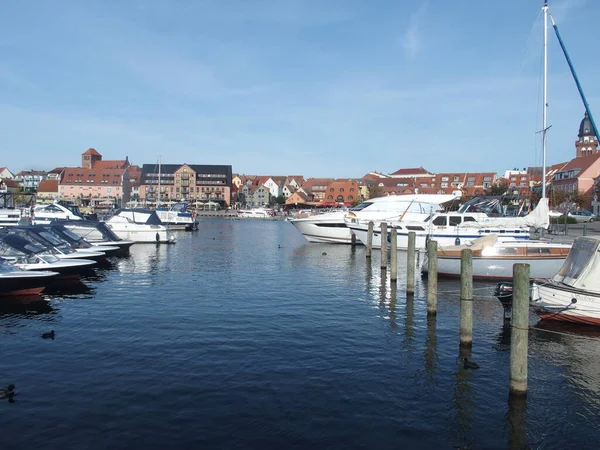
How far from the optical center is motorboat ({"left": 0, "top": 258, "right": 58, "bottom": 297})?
22.4 m

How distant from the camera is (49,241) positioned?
99.8ft

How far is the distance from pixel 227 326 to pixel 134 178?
7057 inches

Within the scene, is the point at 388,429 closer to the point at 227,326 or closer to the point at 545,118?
the point at 227,326

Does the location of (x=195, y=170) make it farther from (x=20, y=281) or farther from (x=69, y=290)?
(x=20, y=281)

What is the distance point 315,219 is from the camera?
55.3 metres

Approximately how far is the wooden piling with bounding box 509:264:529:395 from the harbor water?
1.66ft

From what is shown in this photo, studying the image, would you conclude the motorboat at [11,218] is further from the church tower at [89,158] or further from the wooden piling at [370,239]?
the church tower at [89,158]

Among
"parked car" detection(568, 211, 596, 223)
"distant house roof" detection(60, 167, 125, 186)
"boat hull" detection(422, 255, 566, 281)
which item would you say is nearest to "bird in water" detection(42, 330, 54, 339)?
"boat hull" detection(422, 255, 566, 281)

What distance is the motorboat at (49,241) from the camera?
29.1 meters

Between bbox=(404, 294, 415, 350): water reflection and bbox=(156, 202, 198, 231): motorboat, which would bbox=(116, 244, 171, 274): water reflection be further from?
bbox=(156, 202, 198, 231): motorboat

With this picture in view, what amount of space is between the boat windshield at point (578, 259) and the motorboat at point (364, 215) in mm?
28559

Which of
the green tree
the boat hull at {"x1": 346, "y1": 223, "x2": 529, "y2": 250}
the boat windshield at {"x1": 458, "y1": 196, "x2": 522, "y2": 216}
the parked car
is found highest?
the green tree

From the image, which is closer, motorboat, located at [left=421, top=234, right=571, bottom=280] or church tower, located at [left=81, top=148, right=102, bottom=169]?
motorboat, located at [left=421, top=234, right=571, bottom=280]

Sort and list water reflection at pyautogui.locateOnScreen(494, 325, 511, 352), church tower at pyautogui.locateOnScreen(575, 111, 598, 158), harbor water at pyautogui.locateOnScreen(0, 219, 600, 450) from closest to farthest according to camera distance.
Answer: harbor water at pyautogui.locateOnScreen(0, 219, 600, 450), water reflection at pyautogui.locateOnScreen(494, 325, 511, 352), church tower at pyautogui.locateOnScreen(575, 111, 598, 158)
